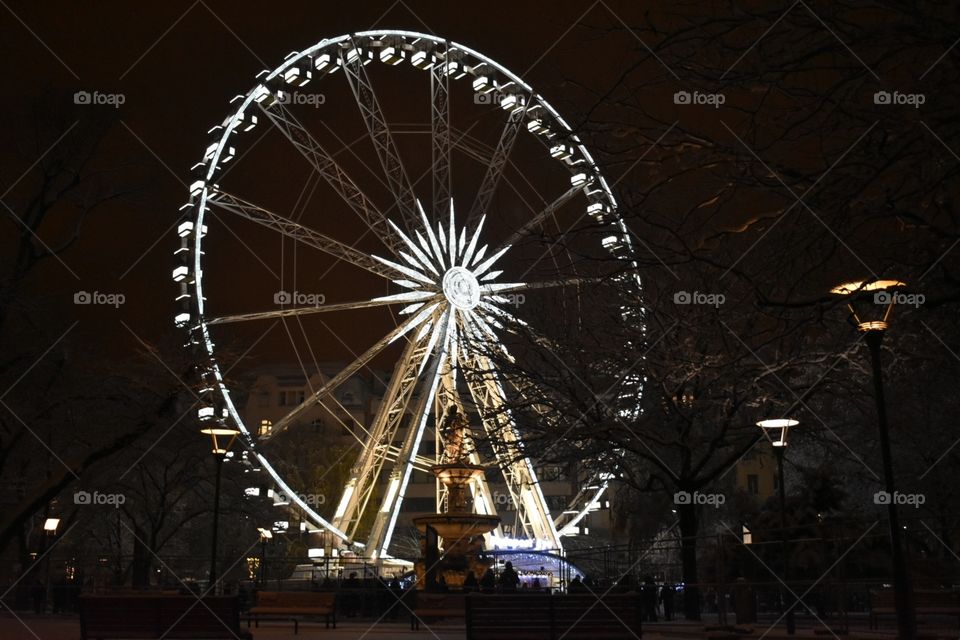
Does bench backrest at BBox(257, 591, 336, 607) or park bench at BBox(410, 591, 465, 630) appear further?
park bench at BBox(410, 591, 465, 630)

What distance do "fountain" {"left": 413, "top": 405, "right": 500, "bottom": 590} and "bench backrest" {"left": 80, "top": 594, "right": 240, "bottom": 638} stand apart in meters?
11.8

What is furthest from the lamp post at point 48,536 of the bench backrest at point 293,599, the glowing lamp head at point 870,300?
the glowing lamp head at point 870,300

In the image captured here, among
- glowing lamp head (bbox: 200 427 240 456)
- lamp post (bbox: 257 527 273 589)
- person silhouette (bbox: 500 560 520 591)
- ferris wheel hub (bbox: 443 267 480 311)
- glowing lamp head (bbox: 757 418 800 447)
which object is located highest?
ferris wheel hub (bbox: 443 267 480 311)

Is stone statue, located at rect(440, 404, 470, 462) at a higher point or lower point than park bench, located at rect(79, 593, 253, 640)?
Answer: higher

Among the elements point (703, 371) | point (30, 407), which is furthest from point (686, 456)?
point (30, 407)

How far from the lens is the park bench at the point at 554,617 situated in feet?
40.0

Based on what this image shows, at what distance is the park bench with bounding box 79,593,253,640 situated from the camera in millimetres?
14398

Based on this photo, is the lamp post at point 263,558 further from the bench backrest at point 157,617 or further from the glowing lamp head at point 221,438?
the bench backrest at point 157,617

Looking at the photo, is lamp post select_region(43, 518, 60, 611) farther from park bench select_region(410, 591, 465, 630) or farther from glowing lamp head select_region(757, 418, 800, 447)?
glowing lamp head select_region(757, 418, 800, 447)

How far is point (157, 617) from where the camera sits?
14.7 meters

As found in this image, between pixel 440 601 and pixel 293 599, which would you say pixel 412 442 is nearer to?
pixel 440 601

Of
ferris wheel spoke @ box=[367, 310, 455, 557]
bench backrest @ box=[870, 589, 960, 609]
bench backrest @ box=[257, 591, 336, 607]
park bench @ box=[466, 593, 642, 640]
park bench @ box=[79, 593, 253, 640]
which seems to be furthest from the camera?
ferris wheel spoke @ box=[367, 310, 455, 557]

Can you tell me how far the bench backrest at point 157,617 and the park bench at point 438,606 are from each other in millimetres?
7192

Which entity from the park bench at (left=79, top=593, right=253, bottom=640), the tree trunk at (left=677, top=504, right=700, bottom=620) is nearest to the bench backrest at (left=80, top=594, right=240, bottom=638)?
the park bench at (left=79, top=593, right=253, bottom=640)
